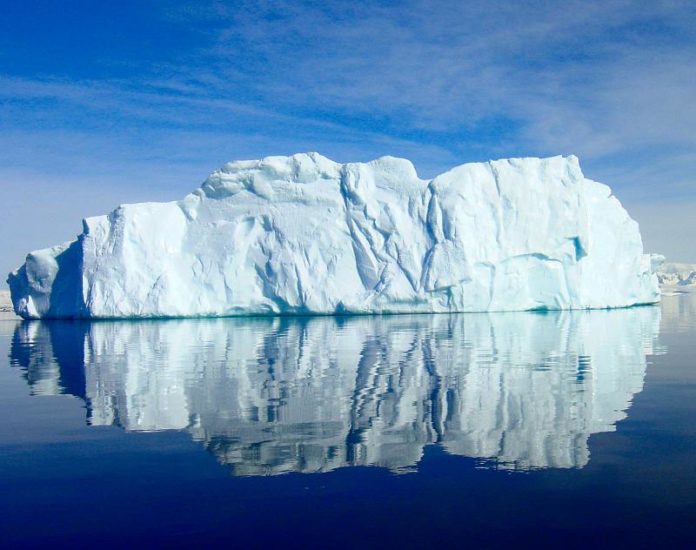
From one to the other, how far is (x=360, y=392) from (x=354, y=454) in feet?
8.61

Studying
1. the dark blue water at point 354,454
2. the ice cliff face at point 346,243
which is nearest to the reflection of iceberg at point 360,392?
the dark blue water at point 354,454

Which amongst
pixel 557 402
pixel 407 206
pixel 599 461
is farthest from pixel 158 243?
pixel 599 461

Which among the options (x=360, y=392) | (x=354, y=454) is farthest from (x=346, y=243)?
(x=354, y=454)

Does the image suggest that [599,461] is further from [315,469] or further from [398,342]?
[398,342]

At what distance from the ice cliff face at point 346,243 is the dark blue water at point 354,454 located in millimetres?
14245

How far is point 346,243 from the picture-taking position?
25.0m

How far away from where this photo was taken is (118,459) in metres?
4.84

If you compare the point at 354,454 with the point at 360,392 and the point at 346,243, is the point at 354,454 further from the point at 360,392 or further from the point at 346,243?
the point at 346,243

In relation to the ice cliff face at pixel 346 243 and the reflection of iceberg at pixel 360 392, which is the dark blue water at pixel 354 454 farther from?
the ice cliff face at pixel 346 243

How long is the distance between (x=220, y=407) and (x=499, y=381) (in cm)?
346

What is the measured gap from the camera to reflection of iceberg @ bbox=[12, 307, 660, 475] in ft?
16.3

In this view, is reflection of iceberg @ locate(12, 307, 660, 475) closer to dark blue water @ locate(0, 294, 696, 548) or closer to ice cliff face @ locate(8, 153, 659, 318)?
dark blue water @ locate(0, 294, 696, 548)

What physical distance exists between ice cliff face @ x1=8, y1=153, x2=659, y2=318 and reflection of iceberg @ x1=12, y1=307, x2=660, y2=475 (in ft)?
31.3

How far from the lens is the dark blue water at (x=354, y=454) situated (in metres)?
3.43
